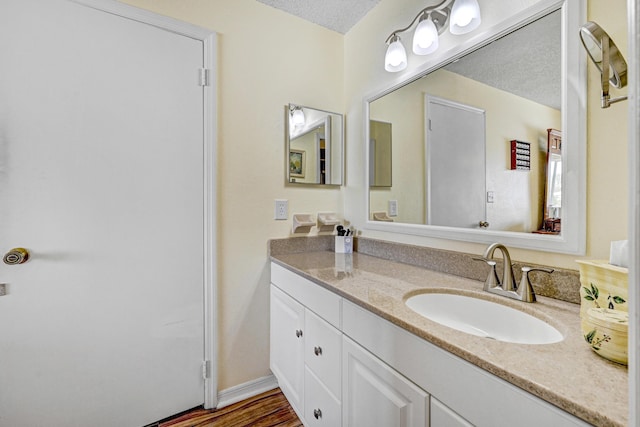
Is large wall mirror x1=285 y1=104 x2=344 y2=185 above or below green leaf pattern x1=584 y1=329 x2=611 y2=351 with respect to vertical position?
above

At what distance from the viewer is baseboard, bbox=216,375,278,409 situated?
156 centimetres

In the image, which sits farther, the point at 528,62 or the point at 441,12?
the point at 441,12

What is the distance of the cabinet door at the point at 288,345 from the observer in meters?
1.34

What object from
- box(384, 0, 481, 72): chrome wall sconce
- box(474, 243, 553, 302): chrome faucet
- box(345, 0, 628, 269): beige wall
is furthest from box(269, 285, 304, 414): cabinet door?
box(384, 0, 481, 72): chrome wall sconce

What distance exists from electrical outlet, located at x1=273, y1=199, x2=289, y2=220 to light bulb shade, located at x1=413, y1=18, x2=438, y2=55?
1.09 meters

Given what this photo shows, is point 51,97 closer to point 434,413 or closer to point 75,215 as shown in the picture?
point 75,215

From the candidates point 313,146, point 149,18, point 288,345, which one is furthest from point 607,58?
point 149,18

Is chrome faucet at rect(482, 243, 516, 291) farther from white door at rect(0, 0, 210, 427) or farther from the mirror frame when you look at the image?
white door at rect(0, 0, 210, 427)

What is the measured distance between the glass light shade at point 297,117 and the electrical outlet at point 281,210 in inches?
19.6

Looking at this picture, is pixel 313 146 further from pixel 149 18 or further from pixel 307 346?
pixel 307 346

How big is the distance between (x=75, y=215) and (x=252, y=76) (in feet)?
3.74

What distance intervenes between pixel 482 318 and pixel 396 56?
1.31m

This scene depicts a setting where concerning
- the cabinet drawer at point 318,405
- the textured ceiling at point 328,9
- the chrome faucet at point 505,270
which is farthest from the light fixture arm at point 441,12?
the cabinet drawer at point 318,405

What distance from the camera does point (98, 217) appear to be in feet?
4.24
